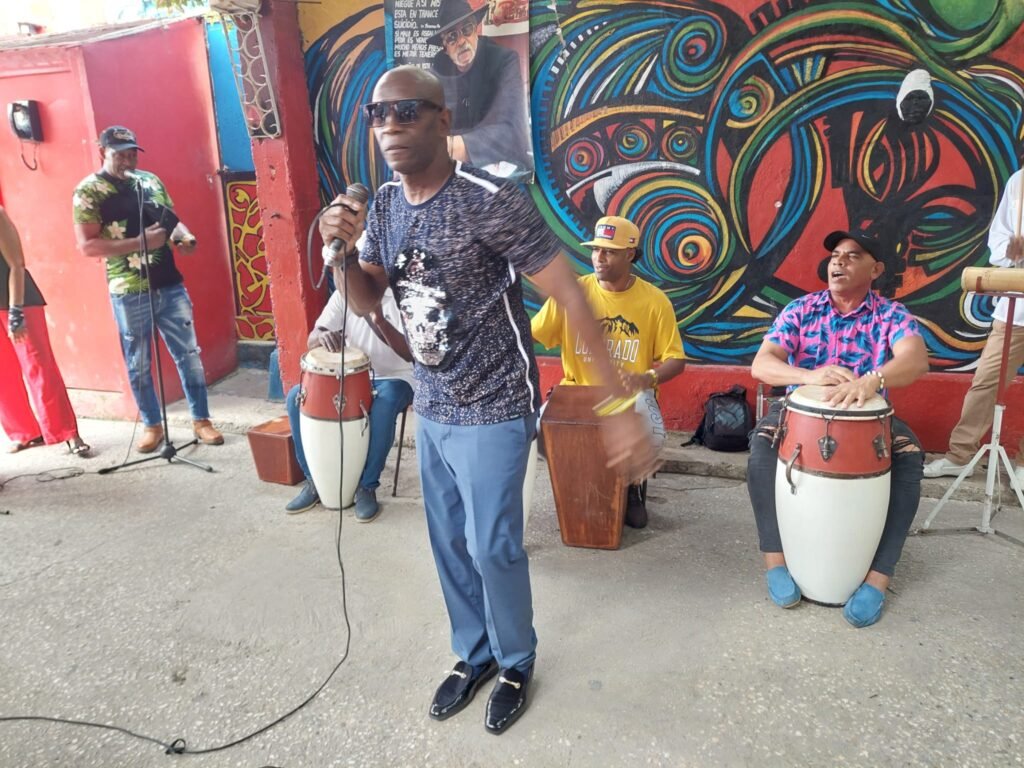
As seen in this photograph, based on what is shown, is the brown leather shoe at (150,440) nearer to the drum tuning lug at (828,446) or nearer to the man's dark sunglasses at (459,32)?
the man's dark sunglasses at (459,32)

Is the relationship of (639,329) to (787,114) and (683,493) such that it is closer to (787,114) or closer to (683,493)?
(683,493)

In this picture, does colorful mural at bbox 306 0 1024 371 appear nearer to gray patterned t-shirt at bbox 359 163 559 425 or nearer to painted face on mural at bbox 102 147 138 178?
painted face on mural at bbox 102 147 138 178

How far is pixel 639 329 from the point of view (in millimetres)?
3414

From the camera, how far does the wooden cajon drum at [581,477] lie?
3.04 metres

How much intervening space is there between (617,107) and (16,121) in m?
4.14

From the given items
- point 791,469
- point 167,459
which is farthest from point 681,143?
point 167,459

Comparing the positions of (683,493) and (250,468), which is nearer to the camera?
(683,493)

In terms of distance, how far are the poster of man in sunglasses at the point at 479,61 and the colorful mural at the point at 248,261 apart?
1.91 metres

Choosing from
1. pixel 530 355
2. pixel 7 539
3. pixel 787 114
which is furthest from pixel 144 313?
pixel 787 114

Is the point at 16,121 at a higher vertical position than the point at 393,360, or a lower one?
higher

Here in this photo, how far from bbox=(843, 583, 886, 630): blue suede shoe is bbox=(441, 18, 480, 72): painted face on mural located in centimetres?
371

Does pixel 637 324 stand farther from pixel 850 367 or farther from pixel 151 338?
pixel 151 338

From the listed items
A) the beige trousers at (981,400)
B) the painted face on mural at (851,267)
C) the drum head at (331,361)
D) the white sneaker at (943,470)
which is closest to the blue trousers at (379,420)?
the drum head at (331,361)

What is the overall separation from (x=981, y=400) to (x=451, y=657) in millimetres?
3087
